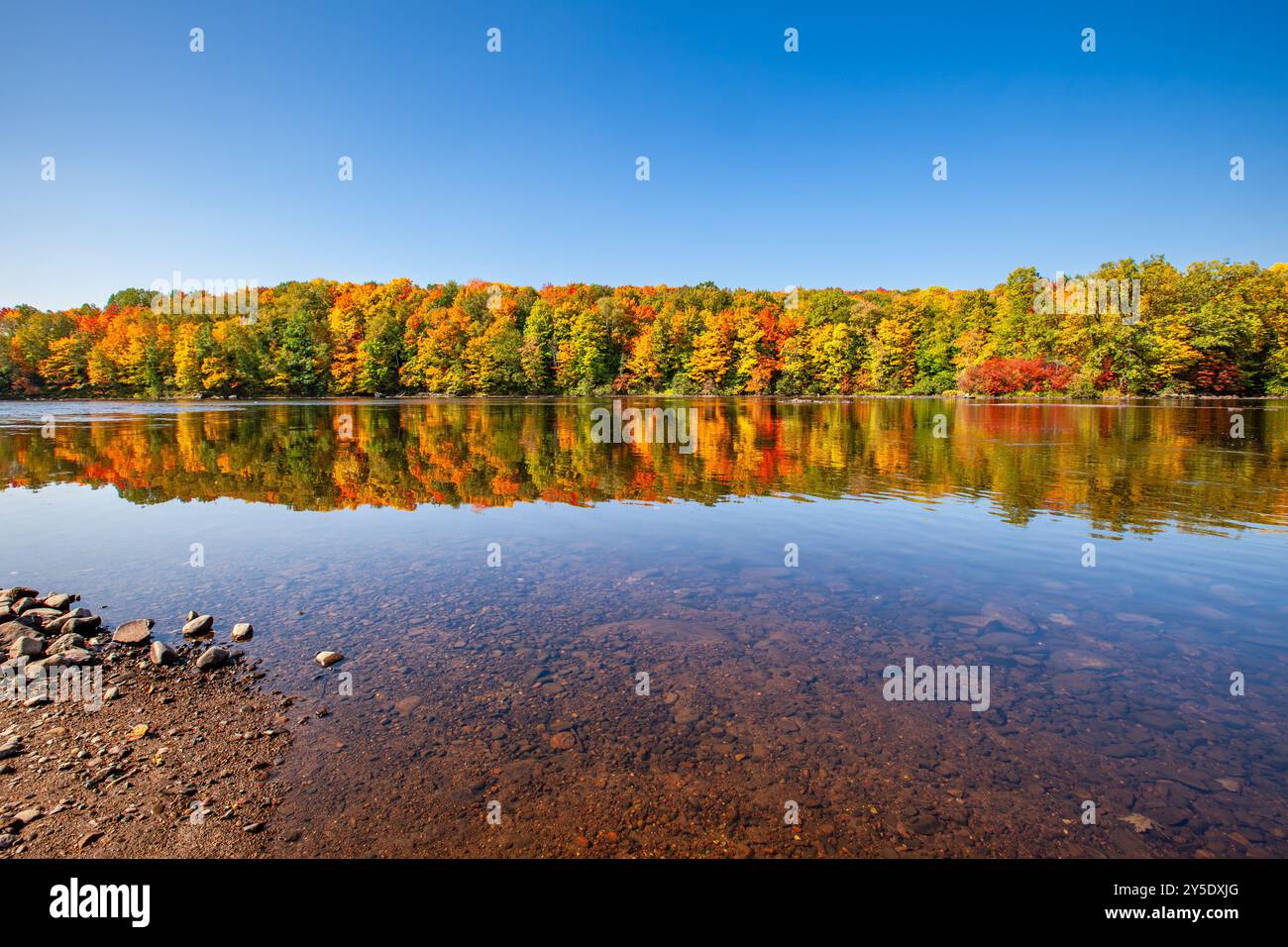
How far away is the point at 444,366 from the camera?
97.6 m

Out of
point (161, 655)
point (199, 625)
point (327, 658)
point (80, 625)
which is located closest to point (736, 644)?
point (327, 658)

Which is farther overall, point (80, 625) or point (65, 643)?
point (80, 625)

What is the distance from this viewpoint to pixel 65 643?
6.75 metres

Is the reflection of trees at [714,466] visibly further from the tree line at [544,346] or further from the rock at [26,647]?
the tree line at [544,346]

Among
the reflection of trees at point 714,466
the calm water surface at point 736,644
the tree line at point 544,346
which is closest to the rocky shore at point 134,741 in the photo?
the calm water surface at point 736,644

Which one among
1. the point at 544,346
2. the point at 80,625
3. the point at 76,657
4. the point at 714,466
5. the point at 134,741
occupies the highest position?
the point at 544,346

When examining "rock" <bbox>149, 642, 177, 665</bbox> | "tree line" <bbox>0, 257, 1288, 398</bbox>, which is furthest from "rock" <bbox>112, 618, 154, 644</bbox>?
"tree line" <bbox>0, 257, 1288, 398</bbox>

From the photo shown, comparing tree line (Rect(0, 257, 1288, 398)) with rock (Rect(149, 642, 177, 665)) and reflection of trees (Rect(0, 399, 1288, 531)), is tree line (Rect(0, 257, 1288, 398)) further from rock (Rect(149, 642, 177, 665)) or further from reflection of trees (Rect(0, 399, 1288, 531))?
rock (Rect(149, 642, 177, 665))

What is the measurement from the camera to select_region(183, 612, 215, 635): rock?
7.34 m

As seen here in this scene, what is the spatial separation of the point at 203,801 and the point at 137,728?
4.95 feet

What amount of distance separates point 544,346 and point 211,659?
96.0m

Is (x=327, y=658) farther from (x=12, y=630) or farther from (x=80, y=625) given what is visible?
(x=12, y=630)
